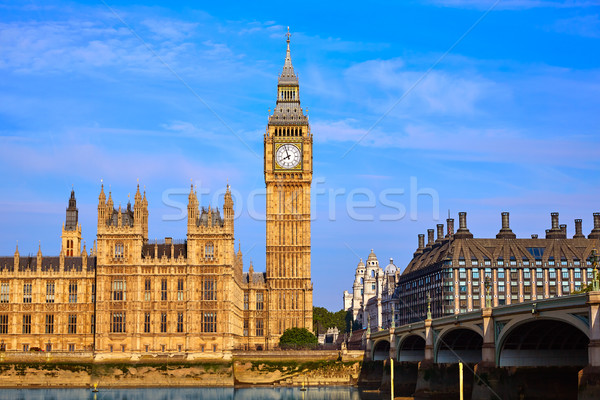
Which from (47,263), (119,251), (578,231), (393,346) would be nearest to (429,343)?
(393,346)

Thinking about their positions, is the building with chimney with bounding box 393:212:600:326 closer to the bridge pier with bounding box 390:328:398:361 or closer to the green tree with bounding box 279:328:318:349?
the green tree with bounding box 279:328:318:349

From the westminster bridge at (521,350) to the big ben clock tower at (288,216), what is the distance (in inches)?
2240

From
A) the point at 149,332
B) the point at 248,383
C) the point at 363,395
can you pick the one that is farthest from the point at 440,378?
the point at 149,332

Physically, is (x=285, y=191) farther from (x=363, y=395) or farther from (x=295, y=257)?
(x=363, y=395)

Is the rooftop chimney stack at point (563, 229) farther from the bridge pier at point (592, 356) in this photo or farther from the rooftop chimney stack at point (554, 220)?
the bridge pier at point (592, 356)

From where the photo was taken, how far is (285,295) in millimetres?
169125

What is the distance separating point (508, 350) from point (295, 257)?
83627mm

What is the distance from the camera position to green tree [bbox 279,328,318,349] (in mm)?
157000

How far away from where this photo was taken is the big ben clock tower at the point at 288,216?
16900 centimetres

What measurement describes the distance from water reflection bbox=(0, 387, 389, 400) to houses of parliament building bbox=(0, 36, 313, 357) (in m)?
14.4

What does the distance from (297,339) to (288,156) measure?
3843 centimetres

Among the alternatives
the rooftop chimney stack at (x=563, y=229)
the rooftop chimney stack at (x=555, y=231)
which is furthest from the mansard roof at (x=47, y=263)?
the rooftop chimney stack at (x=563, y=229)

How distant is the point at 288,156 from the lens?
576ft

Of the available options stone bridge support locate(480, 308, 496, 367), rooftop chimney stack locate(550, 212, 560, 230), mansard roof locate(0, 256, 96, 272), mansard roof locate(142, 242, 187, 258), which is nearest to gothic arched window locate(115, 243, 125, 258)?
mansard roof locate(142, 242, 187, 258)
